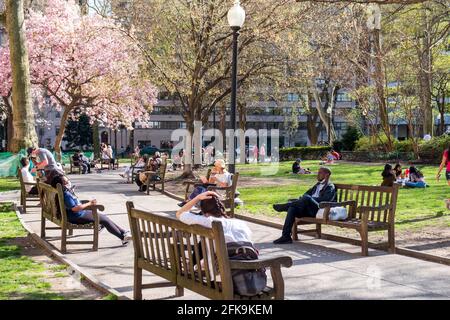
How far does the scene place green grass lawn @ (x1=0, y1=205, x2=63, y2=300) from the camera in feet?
20.4

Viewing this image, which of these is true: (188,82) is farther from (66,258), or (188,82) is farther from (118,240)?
(66,258)

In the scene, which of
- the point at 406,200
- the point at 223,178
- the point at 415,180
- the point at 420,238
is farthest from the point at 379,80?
the point at 420,238

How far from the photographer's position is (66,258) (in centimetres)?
834

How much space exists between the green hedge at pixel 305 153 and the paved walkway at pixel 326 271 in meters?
35.6

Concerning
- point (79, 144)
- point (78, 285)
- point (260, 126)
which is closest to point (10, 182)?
point (78, 285)

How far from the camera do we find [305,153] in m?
46.5

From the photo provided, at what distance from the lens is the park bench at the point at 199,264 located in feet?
15.9


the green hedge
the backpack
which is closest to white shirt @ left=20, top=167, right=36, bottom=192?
the backpack

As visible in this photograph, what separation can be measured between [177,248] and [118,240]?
14.8 ft

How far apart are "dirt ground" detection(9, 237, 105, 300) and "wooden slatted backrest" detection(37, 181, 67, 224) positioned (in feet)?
1.85

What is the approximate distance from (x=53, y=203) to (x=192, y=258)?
442cm

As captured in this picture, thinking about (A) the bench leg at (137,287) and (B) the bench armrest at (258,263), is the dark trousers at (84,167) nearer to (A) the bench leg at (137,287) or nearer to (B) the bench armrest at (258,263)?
(A) the bench leg at (137,287)

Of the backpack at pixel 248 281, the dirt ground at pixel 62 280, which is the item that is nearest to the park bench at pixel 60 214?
the dirt ground at pixel 62 280

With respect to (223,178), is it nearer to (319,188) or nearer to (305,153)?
(319,188)
